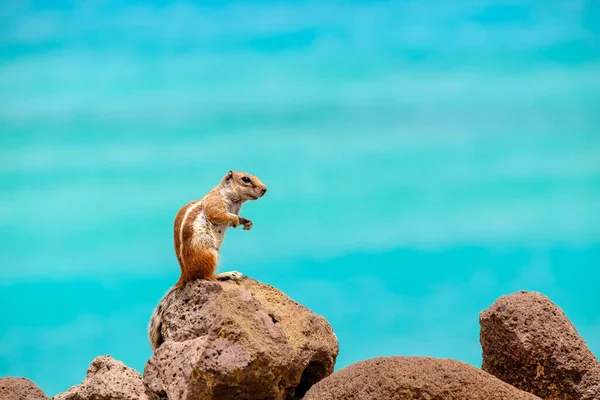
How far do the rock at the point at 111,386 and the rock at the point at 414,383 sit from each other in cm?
258

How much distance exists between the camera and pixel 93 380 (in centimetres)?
1247

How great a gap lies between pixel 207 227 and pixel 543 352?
14.6ft

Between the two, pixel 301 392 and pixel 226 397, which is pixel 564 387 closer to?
pixel 301 392

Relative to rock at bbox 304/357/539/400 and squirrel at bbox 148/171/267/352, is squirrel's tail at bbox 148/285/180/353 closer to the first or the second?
squirrel at bbox 148/171/267/352

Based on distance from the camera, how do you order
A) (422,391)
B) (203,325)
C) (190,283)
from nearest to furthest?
(422,391), (203,325), (190,283)

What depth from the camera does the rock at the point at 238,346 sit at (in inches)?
421

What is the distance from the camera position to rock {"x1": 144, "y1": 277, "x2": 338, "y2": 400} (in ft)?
35.1

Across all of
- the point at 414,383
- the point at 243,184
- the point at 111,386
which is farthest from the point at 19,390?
the point at 414,383

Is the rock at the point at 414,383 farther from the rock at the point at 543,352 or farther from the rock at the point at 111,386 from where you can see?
the rock at the point at 111,386

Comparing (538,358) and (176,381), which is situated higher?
(538,358)

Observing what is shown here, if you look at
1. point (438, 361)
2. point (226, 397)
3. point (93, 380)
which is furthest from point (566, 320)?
point (93, 380)

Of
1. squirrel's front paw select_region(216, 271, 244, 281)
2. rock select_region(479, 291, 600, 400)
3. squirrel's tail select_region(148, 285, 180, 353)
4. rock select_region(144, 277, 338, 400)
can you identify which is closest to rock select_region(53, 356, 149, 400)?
squirrel's tail select_region(148, 285, 180, 353)

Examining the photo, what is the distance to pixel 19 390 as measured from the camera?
12352 millimetres

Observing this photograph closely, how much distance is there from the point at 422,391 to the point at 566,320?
2.98 metres
